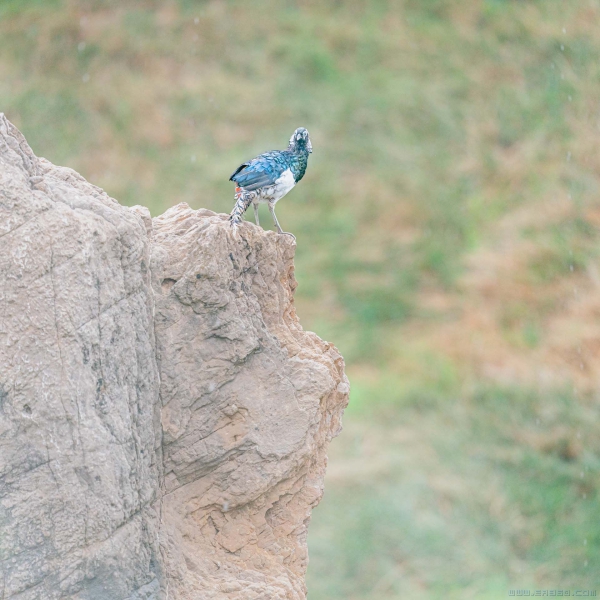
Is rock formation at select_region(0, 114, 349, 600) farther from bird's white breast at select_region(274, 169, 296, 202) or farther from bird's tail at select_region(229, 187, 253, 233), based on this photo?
bird's white breast at select_region(274, 169, 296, 202)

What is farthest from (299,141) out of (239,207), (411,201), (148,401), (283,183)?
(411,201)

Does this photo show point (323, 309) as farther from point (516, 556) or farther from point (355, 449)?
point (516, 556)

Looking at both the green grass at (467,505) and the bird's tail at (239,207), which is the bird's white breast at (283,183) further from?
the green grass at (467,505)

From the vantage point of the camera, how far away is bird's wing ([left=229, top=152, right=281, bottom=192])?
9.43 ft

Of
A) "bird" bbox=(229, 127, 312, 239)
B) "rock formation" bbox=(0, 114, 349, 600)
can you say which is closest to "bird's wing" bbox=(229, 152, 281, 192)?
"bird" bbox=(229, 127, 312, 239)

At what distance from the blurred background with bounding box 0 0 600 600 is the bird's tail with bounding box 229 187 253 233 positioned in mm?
3569

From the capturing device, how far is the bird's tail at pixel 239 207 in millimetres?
2594

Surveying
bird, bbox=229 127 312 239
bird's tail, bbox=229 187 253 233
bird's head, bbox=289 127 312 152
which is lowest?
bird's tail, bbox=229 187 253 233

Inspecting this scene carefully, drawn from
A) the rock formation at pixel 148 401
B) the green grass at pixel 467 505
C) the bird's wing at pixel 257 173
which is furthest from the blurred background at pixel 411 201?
the bird's wing at pixel 257 173

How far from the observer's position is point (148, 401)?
240 cm

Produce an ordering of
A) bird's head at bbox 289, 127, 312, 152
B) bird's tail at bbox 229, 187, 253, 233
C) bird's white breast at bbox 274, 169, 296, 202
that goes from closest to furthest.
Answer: bird's tail at bbox 229, 187, 253, 233 → bird's white breast at bbox 274, 169, 296, 202 → bird's head at bbox 289, 127, 312, 152

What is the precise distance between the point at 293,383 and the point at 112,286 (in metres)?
0.63

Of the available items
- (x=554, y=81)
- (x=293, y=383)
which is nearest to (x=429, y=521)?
(x=293, y=383)

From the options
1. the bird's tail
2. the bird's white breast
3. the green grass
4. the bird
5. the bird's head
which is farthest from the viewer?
the green grass
